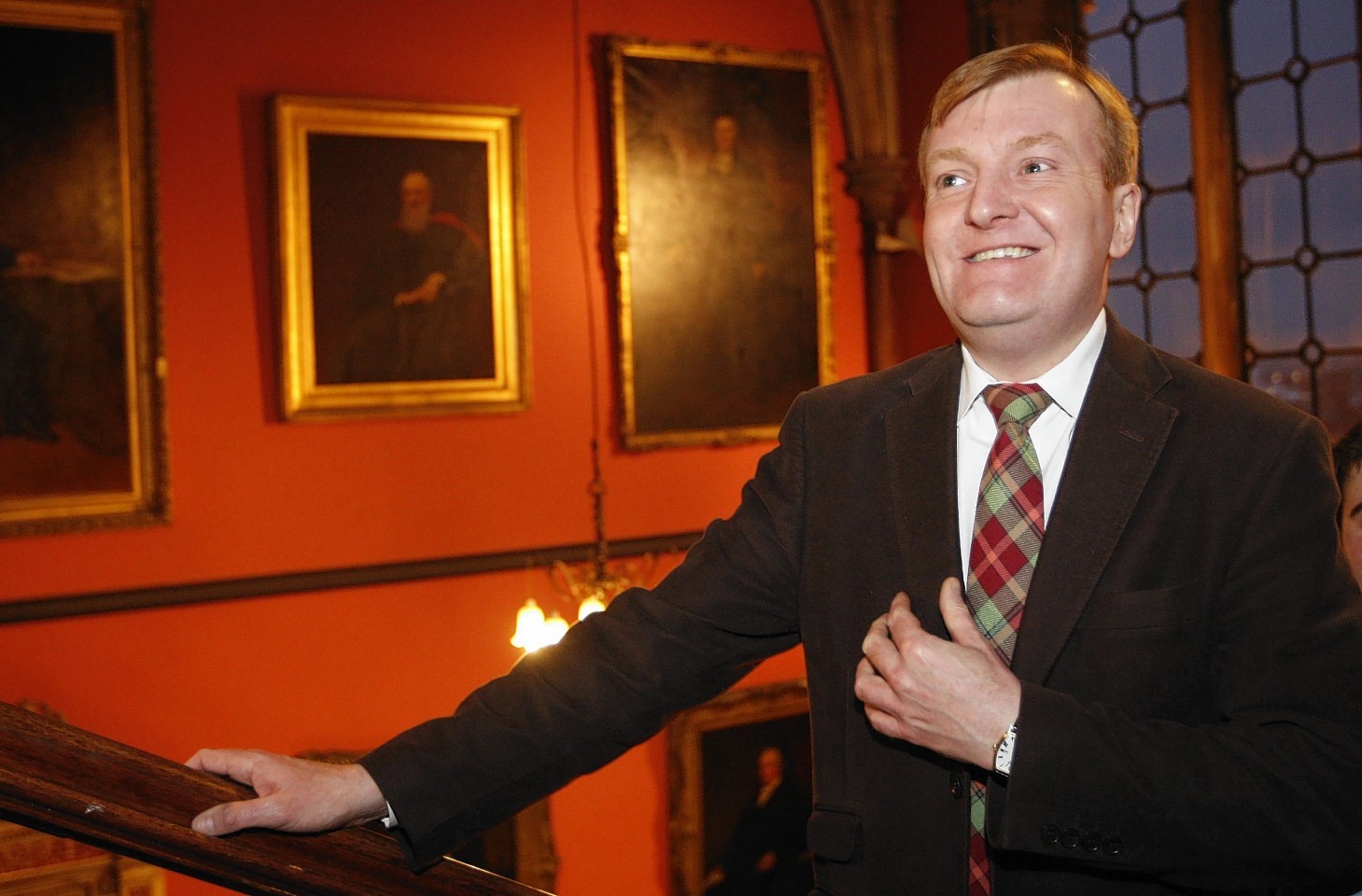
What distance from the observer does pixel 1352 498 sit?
2.27 meters

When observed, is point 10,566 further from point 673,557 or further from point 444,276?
point 673,557

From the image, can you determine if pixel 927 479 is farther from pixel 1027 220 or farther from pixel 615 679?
pixel 615 679

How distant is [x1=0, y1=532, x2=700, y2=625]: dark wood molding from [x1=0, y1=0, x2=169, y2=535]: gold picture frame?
12.1 inches

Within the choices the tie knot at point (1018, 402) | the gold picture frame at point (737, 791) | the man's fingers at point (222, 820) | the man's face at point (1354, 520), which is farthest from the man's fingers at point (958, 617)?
the gold picture frame at point (737, 791)

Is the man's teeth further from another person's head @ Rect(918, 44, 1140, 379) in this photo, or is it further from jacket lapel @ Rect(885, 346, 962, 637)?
jacket lapel @ Rect(885, 346, 962, 637)

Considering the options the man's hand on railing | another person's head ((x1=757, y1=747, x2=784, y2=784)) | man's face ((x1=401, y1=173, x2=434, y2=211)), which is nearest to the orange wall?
man's face ((x1=401, y1=173, x2=434, y2=211))

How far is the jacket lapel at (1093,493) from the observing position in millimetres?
1680

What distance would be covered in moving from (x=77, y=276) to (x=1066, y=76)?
436 cm

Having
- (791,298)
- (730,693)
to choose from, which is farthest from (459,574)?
(791,298)

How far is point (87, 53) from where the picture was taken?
500 cm

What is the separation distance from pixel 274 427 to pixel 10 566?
1174 millimetres

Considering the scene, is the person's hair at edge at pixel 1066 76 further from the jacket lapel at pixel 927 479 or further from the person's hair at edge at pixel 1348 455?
the person's hair at edge at pixel 1348 455

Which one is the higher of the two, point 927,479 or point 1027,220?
point 1027,220

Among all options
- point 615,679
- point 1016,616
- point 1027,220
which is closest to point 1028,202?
point 1027,220
